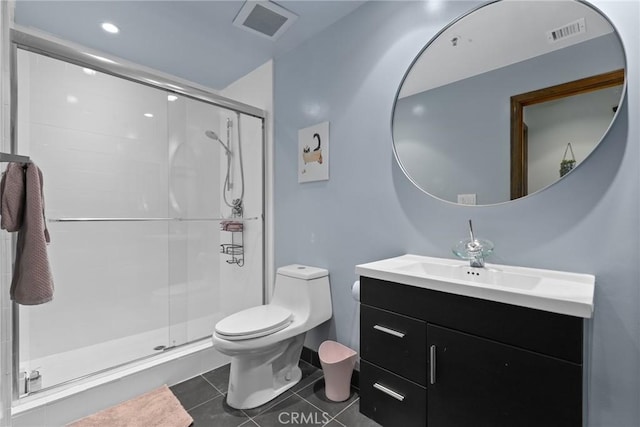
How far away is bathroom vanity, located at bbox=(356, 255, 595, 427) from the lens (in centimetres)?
86

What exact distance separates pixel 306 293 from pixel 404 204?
33.0 inches

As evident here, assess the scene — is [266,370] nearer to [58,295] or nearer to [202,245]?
[202,245]

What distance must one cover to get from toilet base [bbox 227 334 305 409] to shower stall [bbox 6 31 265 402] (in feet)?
2.22

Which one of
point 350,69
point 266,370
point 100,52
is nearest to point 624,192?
point 350,69

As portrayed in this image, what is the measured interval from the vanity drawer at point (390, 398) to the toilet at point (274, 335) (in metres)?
0.55

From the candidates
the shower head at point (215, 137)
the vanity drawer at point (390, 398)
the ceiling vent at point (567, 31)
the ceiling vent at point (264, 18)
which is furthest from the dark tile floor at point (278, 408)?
the ceiling vent at point (264, 18)

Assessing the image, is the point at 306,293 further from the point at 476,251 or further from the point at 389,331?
the point at 476,251

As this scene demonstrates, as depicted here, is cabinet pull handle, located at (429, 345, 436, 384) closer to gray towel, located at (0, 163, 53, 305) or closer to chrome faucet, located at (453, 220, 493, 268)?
chrome faucet, located at (453, 220, 493, 268)

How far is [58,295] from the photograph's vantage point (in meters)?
2.05

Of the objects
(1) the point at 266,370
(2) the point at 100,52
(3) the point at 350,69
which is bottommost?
(1) the point at 266,370

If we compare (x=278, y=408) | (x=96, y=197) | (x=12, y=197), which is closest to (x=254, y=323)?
(x=278, y=408)

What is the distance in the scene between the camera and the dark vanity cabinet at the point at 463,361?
0.86 metres

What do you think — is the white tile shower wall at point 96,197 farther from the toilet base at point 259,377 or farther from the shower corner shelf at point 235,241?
the toilet base at point 259,377

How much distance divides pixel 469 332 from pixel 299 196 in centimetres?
146
